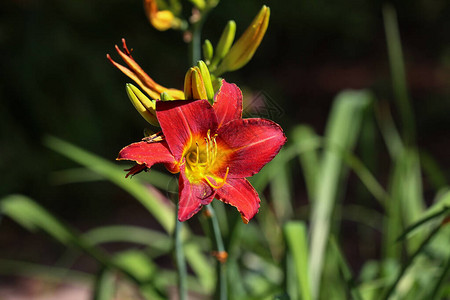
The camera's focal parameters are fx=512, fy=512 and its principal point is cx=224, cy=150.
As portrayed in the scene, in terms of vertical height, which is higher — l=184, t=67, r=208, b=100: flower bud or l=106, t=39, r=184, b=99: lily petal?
l=106, t=39, r=184, b=99: lily petal

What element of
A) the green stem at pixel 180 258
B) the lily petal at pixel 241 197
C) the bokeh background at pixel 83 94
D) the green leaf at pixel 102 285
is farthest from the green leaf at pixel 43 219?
the bokeh background at pixel 83 94

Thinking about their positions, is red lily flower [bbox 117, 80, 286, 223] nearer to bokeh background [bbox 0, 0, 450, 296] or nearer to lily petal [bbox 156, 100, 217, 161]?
lily petal [bbox 156, 100, 217, 161]

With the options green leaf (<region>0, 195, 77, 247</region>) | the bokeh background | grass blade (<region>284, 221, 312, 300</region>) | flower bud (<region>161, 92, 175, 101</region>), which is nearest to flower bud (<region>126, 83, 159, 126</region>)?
flower bud (<region>161, 92, 175, 101</region>)

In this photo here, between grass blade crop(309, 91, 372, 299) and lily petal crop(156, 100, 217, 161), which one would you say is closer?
lily petal crop(156, 100, 217, 161)

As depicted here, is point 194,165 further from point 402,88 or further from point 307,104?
point 307,104

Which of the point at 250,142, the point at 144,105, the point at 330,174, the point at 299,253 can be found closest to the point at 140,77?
the point at 144,105

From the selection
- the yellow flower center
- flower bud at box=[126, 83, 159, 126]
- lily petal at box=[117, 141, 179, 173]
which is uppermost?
flower bud at box=[126, 83, 159, 126]

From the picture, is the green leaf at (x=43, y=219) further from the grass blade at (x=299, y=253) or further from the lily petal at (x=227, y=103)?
the lily petal at (x=227, y=103)
